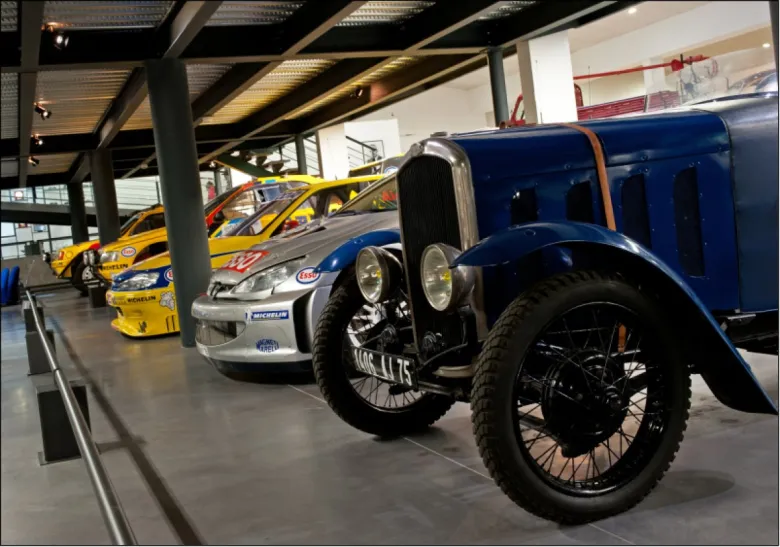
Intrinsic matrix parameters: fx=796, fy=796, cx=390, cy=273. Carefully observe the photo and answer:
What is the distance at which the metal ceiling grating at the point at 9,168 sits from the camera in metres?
16.6

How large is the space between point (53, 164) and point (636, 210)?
18.1 m

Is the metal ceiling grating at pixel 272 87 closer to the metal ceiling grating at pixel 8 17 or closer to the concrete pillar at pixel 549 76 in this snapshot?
the concrete pillar at pixel 549 76

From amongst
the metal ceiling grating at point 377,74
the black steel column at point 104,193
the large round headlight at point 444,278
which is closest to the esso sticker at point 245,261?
the large round headlight at point 444,278

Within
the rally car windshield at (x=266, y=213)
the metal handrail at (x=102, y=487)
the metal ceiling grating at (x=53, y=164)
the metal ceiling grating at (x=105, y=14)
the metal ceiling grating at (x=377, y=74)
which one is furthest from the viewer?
the metal ceiling grating at (x=53, y=164)

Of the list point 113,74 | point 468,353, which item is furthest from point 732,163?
point 113,74

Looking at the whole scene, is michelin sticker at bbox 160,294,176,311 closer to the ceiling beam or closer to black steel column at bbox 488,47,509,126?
the ceiling beam

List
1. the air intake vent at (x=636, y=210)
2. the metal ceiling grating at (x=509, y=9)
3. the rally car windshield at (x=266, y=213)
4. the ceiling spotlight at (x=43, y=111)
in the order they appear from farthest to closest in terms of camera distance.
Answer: the ceiling spotlight at (x=43, y=111)
the metal ceiling grating at (x=509, y=9)
the rally car windshield at (x=266, y=213)
the air intake vent at (x=636, y=210)

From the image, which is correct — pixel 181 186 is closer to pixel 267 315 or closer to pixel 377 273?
pixel 267 315

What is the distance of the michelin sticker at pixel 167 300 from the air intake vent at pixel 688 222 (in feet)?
20.3

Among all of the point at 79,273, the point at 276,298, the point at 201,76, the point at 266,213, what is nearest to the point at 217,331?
the point at 276,298

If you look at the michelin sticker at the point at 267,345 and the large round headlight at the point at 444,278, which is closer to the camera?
the large round headlight at the point at 444,278

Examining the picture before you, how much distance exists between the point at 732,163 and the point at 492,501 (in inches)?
68.0

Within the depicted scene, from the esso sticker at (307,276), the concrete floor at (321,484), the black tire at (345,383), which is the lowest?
the concrete floor at (321,484)

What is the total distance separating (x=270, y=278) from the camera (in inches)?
202
